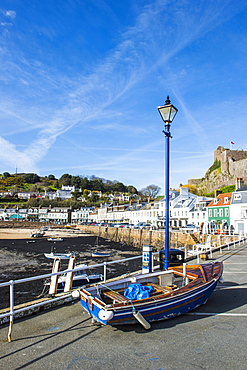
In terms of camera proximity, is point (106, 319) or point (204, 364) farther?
point (106, 319)

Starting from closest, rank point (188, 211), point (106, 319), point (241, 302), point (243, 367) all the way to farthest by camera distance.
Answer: point (243, 367) → point (106, 319) → point (241, 302) → point (188, 211)

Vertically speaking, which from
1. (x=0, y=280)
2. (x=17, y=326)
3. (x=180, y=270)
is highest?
(x=180, y=270)

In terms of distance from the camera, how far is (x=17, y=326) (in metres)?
5.96

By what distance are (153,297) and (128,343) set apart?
1.03 meters

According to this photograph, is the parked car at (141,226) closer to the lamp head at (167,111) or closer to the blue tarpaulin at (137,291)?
the lamp head at (167,111)

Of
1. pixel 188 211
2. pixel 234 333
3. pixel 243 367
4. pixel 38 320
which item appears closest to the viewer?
pixel 243 367

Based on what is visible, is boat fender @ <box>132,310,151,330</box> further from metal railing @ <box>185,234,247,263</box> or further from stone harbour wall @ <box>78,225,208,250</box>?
stone harbour wall @ <box>78,225,208,250</box>

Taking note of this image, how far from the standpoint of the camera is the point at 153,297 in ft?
19.1

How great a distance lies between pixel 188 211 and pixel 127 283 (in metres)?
54.7

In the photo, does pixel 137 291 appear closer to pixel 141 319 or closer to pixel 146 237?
pixel 141 319

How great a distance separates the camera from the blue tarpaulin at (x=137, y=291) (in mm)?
6338

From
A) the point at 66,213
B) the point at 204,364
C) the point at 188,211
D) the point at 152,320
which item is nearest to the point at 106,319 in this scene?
the point at 152,320

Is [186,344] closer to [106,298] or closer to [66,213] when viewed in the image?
[106,298]

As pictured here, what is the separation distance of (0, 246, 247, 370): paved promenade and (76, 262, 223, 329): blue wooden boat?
11.5 inches
